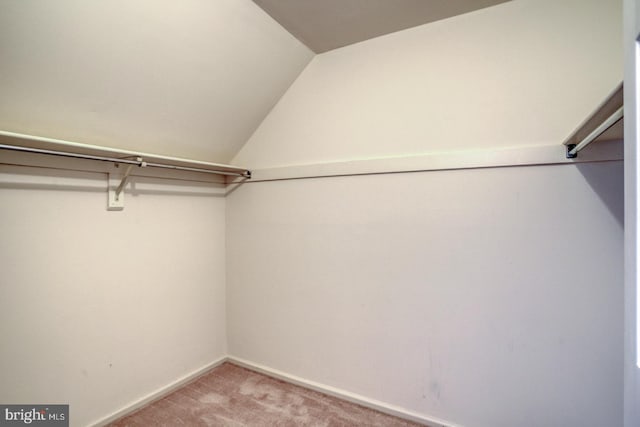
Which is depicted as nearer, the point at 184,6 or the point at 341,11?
the point at 184,6

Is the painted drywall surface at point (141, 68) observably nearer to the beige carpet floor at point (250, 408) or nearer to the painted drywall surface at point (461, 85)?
the painted drywall surface at point (461, 85)

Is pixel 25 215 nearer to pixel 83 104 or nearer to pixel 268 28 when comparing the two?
pixel 83 104

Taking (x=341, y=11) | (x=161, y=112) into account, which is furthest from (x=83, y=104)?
(x=341, y=11)

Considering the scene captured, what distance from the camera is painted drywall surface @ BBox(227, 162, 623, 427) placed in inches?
60.4

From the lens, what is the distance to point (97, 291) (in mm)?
1845

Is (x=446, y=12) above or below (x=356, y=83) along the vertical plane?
above

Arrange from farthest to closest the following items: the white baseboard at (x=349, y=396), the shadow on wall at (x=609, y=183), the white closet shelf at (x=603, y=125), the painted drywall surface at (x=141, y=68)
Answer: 1. the white baseboard at (x=349, y=396)
2. the shadow on wall at (x=609, y=183)
3. the painted drywall surface at (x=141, y=68)
4. the white closet shelf at (x=603, y=125)

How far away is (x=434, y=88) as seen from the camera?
6.14 ft

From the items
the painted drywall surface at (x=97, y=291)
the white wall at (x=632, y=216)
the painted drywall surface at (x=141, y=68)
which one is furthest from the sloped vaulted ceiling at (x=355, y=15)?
the painted drywall surface at (x=97, y=291)

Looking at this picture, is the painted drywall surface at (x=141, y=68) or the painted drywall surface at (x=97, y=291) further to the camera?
the painted drywall surface at (x=97, y=291)

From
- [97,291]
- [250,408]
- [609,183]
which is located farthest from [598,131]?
[97,291]

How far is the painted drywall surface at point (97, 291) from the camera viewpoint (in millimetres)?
1552

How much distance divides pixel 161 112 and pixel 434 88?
163 centimetres

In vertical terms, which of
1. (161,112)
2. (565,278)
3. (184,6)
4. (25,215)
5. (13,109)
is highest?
(184,6)
